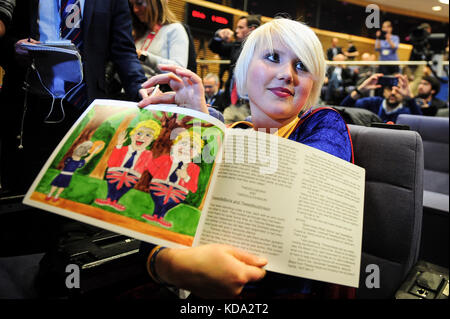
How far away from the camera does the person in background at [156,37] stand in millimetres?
899

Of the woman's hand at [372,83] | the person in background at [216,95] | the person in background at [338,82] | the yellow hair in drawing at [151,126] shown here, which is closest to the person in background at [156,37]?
the person in background at [216,95]

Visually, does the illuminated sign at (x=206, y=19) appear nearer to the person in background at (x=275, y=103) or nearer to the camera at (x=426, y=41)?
the person in background at (x=275, y=103)

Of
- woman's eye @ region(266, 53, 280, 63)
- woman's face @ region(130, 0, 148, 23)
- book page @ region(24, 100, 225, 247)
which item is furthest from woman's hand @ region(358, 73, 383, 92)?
book page @ region(24, 100, 225, 247)

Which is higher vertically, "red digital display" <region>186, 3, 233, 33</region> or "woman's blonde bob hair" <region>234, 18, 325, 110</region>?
"red digital display" <region>186, 3, 233, 33</region>

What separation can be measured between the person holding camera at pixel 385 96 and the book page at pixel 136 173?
1.33 m

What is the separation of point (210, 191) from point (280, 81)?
14.7 inches

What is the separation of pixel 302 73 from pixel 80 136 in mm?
519

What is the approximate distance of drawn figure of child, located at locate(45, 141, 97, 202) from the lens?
1.47 ft

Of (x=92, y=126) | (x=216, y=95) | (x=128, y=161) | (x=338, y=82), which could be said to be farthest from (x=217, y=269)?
(x=338, y=82)

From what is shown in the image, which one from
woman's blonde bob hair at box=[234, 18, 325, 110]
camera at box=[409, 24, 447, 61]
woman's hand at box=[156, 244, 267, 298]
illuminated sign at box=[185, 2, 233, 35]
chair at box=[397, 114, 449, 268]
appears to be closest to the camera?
woman's hand at box=[156, 244, 267, 298]

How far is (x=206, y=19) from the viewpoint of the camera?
2.86 feet

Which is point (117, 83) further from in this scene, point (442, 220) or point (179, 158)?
point (442, 220)

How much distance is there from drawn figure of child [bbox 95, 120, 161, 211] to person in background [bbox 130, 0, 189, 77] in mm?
484

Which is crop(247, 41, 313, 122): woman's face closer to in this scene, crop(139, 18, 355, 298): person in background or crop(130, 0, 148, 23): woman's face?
crop(139, 18, 355, 298): person in background
